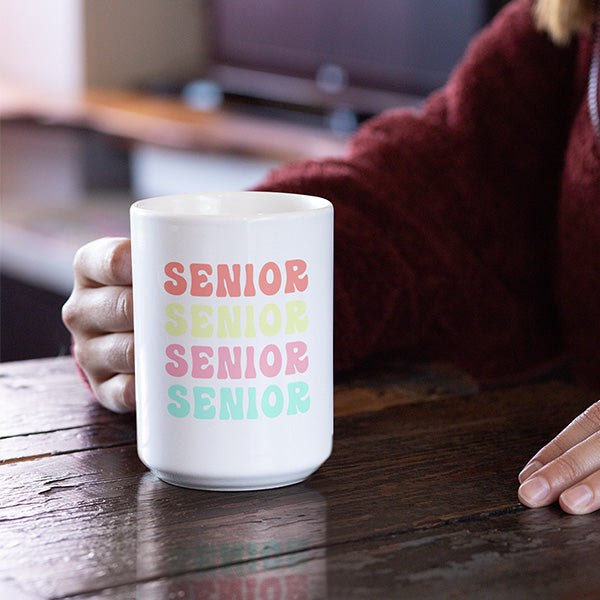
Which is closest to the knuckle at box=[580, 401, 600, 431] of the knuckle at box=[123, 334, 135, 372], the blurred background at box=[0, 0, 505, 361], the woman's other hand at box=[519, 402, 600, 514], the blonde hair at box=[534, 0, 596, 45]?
the woman's other hand at box=[519, 402, 600, 514]

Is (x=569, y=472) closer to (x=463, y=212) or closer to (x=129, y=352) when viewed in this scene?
(x=129, y=352)

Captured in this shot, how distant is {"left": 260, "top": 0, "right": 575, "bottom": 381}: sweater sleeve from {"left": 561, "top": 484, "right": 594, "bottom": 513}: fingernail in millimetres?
235

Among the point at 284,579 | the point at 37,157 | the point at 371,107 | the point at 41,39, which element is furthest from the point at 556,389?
the point at 41,39

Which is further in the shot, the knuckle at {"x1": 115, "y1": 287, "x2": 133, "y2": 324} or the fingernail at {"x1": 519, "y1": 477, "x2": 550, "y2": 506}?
the knuckle at {"x1": 115, "y1": 287, "x2": 133, "y2": 324}

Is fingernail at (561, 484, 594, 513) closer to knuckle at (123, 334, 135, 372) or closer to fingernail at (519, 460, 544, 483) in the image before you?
fingernail at (519, 460, 544, 483)

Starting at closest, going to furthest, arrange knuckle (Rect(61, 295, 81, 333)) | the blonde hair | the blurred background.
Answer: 1. knuckle (Rect(61, 295, 81, 333))
2. the blonde hair
3. the blurred background

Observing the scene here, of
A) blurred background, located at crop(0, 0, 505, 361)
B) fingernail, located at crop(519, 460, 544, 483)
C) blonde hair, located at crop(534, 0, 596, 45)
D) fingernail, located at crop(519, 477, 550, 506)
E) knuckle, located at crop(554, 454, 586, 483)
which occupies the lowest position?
blurred background, located at crop(0, 0, 505, 361)

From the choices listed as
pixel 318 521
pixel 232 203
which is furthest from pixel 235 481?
pixel 232 203

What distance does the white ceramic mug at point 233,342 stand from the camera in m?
0.45

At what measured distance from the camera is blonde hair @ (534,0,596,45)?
0.82 meters

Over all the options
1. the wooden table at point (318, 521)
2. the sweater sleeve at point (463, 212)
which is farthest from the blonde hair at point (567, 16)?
the wooden table at point (318, 521)

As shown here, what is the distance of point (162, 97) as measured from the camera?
2.71 meters

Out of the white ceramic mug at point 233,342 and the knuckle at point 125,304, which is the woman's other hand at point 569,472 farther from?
the knuckle at point 125,304

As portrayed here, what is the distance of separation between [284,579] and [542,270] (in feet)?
1.82
